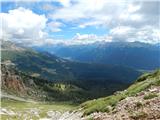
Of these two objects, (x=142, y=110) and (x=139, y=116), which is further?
(x=142, y=110)

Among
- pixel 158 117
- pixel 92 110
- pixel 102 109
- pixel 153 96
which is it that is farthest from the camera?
pixel 92 110

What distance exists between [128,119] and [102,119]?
5231 millimetres

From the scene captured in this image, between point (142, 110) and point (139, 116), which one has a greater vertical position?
point (142, 110)

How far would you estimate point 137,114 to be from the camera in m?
25.0

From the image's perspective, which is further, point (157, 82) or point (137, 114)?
point (157, 82)

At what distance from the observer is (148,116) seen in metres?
24.0

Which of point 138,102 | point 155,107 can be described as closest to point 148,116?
point 155,107

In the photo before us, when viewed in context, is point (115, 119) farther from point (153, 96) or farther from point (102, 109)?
point (102, 109)

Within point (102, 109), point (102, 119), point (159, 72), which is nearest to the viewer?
point (102, 119)

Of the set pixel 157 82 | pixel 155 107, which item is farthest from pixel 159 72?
pixel 155 107

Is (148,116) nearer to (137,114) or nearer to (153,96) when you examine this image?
(137,114)

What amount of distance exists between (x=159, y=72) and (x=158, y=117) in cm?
4054

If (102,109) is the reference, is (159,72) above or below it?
above

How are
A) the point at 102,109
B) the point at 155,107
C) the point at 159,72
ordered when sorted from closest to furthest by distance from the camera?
the point at 155,107, the point at 102,109, the point at 159,72
